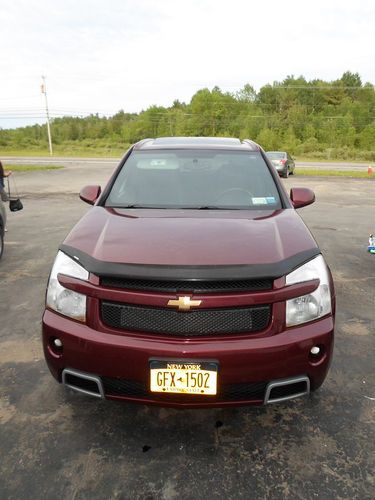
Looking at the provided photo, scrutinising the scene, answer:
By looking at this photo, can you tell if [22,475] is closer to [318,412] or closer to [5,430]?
[5,430]

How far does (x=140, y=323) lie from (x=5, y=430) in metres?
1.12

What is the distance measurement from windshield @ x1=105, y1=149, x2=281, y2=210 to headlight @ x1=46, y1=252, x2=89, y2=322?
3.09 ft

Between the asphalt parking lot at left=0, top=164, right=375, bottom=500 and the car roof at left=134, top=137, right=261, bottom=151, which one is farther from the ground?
the car roof at left=134, top=137, right=261, bottom=151

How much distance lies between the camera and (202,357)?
200cm

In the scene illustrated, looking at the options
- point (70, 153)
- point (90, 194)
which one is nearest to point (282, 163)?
point (90, 194)

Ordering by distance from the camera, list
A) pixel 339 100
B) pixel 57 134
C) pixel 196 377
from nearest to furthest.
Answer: pixel 196 377
pixel 339 100
pixel 57 134

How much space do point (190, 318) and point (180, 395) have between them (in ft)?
1.31

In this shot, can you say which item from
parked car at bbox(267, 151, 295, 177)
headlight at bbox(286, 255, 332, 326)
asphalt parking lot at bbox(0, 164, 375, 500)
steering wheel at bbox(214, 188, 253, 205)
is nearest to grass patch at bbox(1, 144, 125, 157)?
parked car at bbox(267, 151, 295, 177)

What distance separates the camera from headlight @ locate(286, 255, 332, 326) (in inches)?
84.1

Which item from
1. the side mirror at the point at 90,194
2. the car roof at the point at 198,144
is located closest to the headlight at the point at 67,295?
the side mirror at the point at 90,194

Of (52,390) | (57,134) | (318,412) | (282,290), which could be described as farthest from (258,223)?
(57,134)

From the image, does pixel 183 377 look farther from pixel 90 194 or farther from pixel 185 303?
pixel 90 194

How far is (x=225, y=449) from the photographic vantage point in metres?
2.27

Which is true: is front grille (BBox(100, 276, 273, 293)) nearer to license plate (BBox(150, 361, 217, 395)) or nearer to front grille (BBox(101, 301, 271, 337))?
front grille (BBox(101, 301, 271, 337))
